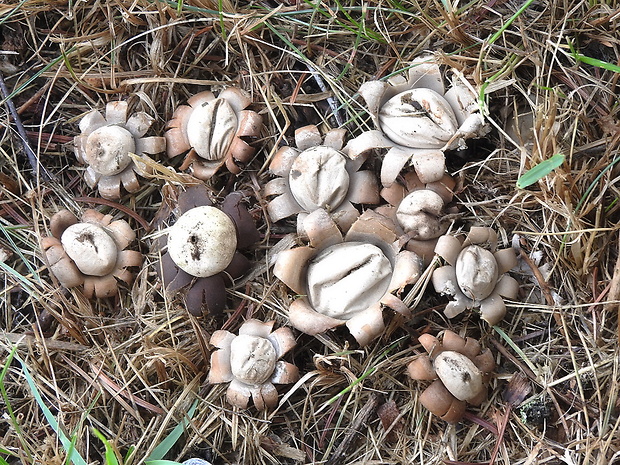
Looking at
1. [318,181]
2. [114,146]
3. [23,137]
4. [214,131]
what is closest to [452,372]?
[318,181]

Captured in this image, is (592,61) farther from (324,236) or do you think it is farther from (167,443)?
(167,443)

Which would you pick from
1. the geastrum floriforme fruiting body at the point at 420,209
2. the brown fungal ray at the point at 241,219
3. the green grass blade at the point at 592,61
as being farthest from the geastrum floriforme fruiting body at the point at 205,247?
the green grass blade at the point at 592,61

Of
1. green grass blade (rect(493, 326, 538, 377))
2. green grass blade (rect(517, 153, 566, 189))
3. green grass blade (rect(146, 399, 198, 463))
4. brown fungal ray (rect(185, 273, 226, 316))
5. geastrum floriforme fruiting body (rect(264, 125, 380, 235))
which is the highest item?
green grass blade (rect(517, 153, 566, 189))

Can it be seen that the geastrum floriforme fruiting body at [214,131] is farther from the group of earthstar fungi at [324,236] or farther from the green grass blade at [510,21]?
the green grass blade at [510,21]

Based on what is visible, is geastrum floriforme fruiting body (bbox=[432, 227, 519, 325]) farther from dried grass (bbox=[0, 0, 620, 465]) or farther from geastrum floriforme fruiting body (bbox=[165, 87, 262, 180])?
geastrum floriforme fruiting body (bbox=[165, 87, 262, 180])

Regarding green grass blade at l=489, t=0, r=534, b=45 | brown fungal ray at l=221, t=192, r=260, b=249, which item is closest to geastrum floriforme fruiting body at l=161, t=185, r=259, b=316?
brown fungal ray at l=221, t=192, r=260, b=249

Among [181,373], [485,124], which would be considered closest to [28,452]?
[181,373]

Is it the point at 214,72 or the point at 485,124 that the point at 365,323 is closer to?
the point at 485,124
